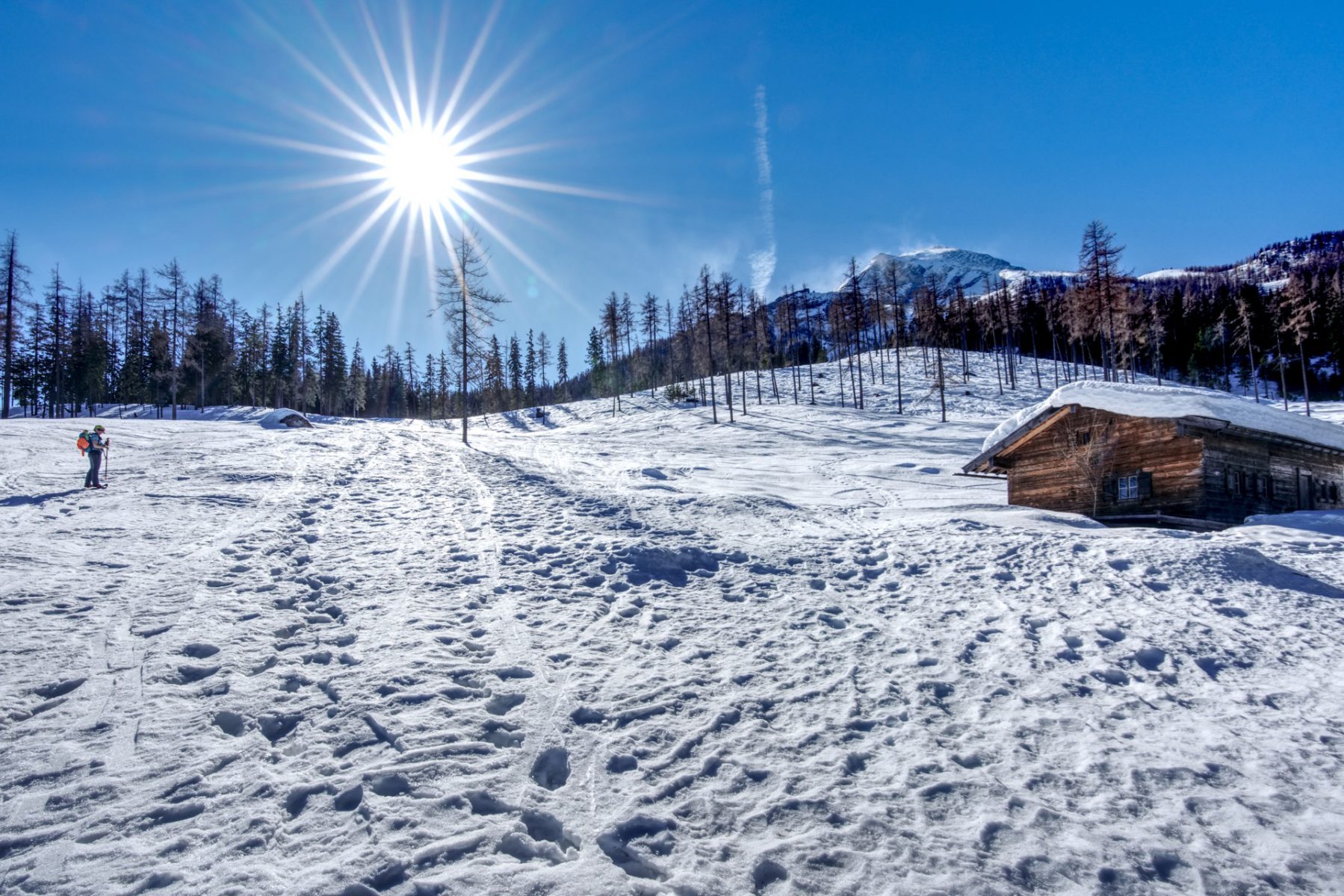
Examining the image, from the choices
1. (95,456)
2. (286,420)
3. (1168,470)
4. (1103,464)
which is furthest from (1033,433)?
(286,420)

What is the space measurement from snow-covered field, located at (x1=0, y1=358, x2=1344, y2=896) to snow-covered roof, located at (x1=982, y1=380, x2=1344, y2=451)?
5.52 meters

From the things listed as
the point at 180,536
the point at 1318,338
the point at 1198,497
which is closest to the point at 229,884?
the point at 180,536

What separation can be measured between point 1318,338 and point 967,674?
330 feet

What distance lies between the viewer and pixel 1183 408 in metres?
15.9

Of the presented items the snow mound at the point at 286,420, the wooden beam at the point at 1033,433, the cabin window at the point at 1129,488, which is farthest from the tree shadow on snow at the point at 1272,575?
the snow mound at the point at 286,420

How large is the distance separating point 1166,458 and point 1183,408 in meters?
2.02

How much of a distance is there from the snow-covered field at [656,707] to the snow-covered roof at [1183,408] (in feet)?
18.1

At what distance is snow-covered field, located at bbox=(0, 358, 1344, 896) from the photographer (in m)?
3.62

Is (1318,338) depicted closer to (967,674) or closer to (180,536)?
(967,674)

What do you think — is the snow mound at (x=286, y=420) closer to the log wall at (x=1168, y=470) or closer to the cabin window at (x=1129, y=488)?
the log wall at (x=1168, y=470)

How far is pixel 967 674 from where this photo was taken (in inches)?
248

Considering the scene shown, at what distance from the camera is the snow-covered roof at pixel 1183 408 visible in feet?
52.3

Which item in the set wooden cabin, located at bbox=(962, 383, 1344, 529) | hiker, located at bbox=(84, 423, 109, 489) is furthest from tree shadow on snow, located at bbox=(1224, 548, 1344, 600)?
hiker, located at bbox=(84, 423, 109, 489)

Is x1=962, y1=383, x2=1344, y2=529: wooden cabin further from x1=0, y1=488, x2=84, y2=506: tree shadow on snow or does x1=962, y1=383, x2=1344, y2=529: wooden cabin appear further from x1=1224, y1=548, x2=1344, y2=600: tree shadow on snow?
x1=0, y1=488, x2=84, y2=506: tree shadow on snow
